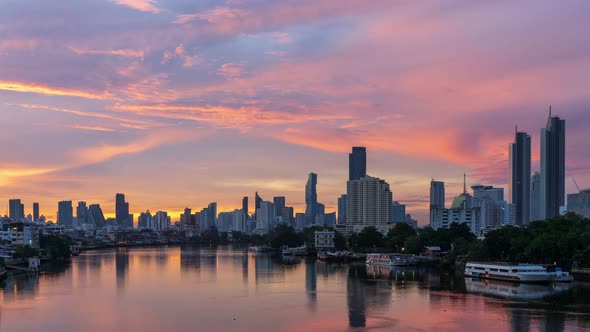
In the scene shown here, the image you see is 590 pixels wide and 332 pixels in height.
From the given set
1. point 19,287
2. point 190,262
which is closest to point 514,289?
point 19,287

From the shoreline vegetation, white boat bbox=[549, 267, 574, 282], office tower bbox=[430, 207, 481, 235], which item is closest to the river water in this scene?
white boat bbox=[549, 267, 574, 282]

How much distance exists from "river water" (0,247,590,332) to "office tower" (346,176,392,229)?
93584 mm

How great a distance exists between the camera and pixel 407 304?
88.6 ft

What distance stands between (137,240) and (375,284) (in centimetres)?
11451

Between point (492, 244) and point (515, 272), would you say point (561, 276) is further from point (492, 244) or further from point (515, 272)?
point (492, 244)

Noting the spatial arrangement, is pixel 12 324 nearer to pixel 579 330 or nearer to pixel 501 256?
pixel 579 330

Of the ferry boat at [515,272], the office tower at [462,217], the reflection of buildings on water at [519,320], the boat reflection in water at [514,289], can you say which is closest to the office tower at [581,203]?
the office tower at [462,217]

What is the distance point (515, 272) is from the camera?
35781 mm

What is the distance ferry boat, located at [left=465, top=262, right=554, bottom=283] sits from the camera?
35188mm

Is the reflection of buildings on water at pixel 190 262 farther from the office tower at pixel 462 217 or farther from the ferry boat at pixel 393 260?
the office tower at pixel 462 217

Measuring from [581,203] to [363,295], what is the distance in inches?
3160

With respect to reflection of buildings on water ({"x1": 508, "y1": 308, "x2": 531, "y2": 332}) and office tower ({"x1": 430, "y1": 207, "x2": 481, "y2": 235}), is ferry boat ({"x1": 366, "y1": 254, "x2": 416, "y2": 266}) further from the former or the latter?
office tower ({"x1": 430, "y1": 207, "x2": 481, "y2": 235})

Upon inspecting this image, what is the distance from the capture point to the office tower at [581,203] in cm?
9694

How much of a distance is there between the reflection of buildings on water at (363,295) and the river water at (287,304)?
1.7 inches
